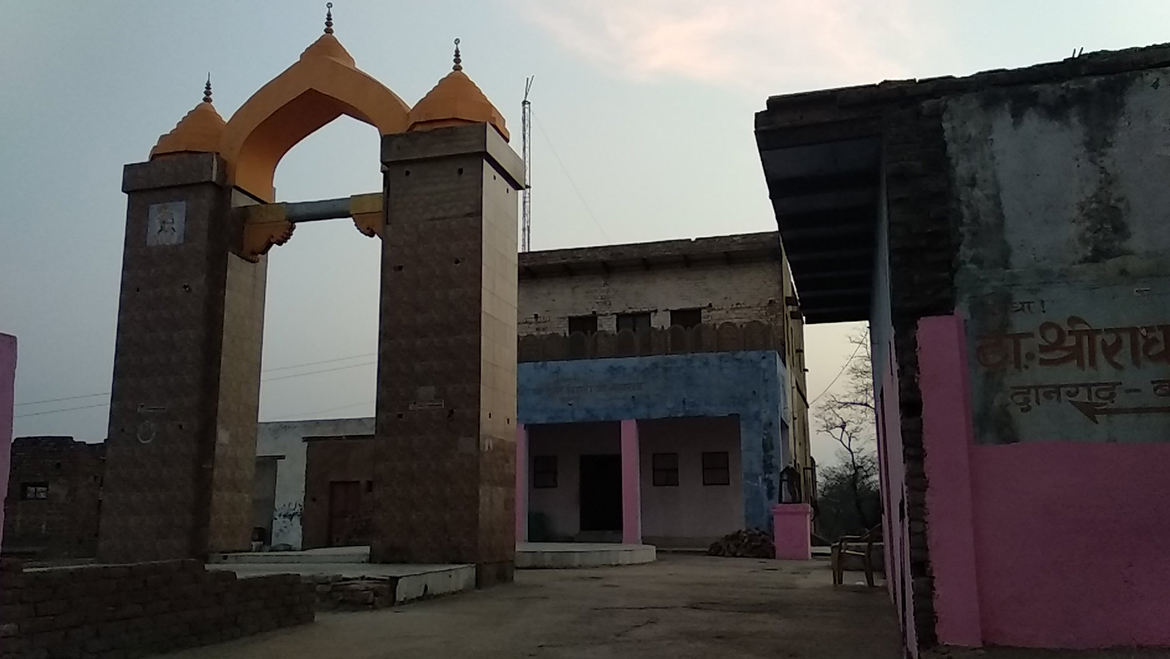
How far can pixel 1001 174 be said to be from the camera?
527 centimetres

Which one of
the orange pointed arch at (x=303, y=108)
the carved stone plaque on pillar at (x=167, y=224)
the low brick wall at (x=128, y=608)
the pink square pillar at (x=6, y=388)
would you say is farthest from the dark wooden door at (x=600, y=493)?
the pink square pillar at (x=6, y=388)

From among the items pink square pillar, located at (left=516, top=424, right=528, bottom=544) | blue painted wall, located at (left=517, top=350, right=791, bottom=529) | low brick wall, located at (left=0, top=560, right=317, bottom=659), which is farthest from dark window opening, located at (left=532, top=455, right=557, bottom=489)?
low brick wall, located at (left=0, top=560, right=317, bottom=659)

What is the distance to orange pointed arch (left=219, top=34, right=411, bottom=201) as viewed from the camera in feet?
43.4

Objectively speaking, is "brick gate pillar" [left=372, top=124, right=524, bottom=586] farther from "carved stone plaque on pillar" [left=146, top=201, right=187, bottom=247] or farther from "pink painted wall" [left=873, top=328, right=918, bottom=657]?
"pink painted wall" [left=873, top=328, right=918, bottom=657]

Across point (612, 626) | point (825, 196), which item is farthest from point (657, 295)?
point (825, 196)

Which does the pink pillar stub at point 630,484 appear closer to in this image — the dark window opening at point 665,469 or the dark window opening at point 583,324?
the dark window opening at point 665,469

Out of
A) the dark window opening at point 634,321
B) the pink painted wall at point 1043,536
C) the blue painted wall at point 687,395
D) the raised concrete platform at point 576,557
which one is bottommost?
the raised concrete platform at point 576,557

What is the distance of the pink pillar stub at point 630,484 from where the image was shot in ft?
65.7

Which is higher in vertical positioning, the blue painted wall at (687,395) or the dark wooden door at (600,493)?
the blue painted wall at (687,395)

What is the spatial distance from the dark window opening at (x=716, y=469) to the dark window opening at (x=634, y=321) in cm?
356

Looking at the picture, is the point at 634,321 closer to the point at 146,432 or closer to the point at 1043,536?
the point at 146,432

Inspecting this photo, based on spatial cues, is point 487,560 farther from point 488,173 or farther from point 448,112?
point 448,112

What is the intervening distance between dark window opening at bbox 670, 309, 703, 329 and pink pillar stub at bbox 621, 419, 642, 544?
327cm

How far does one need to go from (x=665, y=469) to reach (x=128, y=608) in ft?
54.9
